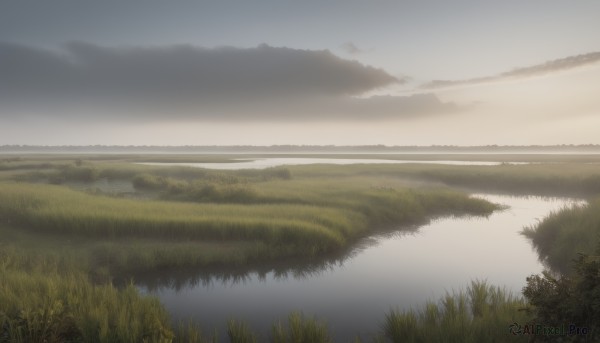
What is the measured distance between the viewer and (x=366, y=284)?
39.9ft

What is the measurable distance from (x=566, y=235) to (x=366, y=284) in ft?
27.9

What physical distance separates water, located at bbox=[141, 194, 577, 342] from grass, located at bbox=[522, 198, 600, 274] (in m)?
0.59

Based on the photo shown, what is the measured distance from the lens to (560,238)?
14602 mm

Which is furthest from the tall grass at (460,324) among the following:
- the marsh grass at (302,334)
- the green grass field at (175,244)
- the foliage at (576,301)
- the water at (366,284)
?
the marsh grass at (302,334)

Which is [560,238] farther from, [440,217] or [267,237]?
[267,237]

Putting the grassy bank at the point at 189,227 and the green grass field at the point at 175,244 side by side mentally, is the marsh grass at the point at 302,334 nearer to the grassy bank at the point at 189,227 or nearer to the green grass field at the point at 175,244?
the green grass field at the point at 175,244

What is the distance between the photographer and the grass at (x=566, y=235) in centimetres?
1286

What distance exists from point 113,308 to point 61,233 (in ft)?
35.1

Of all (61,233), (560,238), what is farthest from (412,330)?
(61,233)

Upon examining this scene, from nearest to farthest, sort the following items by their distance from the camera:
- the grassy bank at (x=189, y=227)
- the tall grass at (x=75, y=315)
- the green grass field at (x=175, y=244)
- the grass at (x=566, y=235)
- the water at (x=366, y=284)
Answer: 1. the tall grass at (x=75, y=315)
2. the green grass field at (x=175, y=244)
3. the water at (x=366, y=284)
4. the grass at (x=566, y=235)
5. the grassy bank at (x=189, y=227)

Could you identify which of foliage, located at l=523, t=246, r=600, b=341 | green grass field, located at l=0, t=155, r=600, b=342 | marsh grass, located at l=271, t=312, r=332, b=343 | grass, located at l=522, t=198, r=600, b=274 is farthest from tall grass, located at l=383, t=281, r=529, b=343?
grass, located at l=522, t=198, r=600, b=274

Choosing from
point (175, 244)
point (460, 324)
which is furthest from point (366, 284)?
point (175, 244)

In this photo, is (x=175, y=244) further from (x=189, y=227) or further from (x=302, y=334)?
(x=302, y=334)

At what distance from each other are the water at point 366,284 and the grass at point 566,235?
23.4 inches
